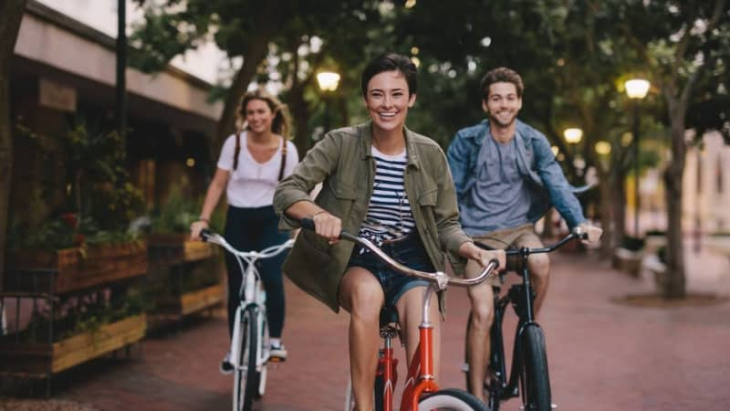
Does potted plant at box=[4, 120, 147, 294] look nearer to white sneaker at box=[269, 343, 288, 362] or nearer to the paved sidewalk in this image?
the paved sidewalk

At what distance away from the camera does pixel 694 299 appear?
51.6ft

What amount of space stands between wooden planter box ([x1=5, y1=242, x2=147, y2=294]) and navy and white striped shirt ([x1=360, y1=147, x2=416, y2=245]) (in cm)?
332

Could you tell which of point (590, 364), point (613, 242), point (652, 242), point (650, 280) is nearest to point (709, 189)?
point (652, 242)

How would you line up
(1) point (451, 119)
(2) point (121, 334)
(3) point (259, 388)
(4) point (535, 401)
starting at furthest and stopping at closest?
(1) point (451, 119)
(2) point (121, 334)
(3) point (259, 388)
(4) point (535, 401)

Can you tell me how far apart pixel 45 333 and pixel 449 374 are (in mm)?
3073

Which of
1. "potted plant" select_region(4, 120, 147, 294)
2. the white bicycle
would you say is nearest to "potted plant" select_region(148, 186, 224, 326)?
"potted plant" select_region(4, 120, 147, 294)

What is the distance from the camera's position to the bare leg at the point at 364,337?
12.9 ft

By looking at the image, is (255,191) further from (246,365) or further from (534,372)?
(534,372)

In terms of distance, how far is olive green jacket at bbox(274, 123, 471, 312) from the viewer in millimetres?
4098

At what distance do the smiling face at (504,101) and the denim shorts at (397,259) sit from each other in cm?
164

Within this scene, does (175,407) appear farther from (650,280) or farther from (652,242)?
(652,242)

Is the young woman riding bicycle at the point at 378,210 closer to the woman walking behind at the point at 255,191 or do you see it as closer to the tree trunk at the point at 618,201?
the woman walking behind at the point at 255,191

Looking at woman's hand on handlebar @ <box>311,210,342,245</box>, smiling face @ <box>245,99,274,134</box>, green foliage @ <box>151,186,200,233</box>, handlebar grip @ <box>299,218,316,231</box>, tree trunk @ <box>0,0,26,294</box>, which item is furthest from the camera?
green foliage @ <box>151,186,200,233</box>

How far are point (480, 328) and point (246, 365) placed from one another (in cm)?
141
